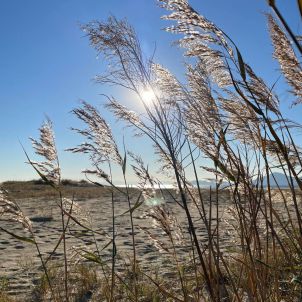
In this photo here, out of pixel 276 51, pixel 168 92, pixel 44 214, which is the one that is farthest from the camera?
pixel 44 214

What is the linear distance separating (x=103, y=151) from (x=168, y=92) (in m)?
0.54

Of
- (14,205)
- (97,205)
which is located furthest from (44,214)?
(14,205)

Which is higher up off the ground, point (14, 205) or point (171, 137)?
point (171, 137)

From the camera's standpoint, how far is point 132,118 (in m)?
2.53

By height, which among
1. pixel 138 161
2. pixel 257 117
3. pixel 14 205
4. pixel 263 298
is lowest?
pixel 263 298

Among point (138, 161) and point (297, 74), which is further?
point (138, 161)

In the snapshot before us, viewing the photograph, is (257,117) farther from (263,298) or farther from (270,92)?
(263,298)

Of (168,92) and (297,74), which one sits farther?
(168,92)

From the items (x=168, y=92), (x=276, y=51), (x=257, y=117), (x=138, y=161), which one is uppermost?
(x=276, y=51)

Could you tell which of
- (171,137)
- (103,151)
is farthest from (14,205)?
(171,137)

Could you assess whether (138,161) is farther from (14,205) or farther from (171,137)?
(14,205)

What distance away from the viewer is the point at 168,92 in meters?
2.42

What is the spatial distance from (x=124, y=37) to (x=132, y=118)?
48 centimetres

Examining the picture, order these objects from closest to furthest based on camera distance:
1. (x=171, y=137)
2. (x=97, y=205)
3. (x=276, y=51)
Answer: (x=171, y=137) < (x=276, y=51) < (x=97, y=205)
